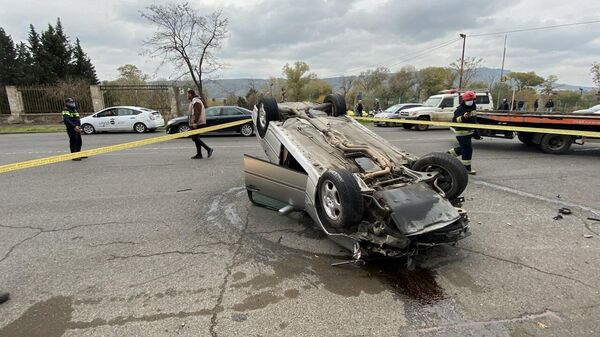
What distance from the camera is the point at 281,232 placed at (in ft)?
13.5

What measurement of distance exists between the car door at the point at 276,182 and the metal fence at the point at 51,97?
75.7ft

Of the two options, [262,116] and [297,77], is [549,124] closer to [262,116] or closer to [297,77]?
[262,116]

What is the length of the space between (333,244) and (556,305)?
2.00 meters

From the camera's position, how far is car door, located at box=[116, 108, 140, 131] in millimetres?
17062

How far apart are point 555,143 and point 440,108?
28.6 feet

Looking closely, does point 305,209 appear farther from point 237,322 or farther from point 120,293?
point 120,293

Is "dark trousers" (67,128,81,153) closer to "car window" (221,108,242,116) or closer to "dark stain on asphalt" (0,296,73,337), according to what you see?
"car window" (221,108,242,116)

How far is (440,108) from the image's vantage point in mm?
17594

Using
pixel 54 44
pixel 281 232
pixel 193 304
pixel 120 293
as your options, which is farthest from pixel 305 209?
pixel 54 44

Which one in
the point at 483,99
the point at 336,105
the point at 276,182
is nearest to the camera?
the point at 276,182

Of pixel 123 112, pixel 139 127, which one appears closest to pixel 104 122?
pixel 123 112

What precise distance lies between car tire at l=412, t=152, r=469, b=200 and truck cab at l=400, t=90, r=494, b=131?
14.5 m

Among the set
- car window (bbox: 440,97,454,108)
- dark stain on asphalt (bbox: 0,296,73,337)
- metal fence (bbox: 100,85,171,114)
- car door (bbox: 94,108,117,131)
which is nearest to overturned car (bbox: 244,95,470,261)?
dark stain on asphalt (bbox: 0,296,73,337)

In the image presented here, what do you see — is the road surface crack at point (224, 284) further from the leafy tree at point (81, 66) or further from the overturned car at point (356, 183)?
the leafy tree at point (81, 66)
